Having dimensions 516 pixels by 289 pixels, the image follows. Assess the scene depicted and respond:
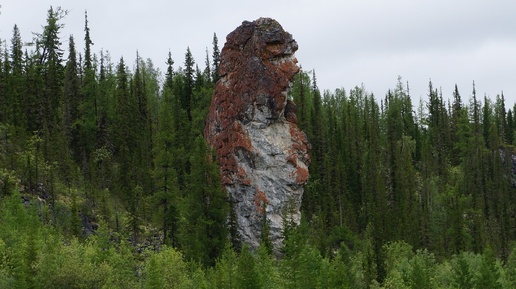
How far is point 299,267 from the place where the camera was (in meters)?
46.2

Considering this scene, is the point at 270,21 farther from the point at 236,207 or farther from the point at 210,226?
the point at 210,226

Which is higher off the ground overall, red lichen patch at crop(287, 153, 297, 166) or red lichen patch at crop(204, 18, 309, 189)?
red lichen patch at crop(204, 18, 309, 189)

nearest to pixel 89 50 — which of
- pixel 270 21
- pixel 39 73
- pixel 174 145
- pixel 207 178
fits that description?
pixel 39 73

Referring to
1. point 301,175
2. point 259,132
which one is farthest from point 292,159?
point 259,132

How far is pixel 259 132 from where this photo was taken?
7200 cm

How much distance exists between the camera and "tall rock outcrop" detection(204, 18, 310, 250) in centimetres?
7038

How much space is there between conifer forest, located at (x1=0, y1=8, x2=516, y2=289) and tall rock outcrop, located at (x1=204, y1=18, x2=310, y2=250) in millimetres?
3047

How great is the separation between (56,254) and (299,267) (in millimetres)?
15368

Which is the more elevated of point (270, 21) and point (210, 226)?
point (270, 21)

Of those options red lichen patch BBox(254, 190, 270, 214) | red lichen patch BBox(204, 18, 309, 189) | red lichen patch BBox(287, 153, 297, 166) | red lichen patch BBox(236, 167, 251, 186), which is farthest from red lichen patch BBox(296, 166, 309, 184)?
red lichen patch BBox(236, 167, 251, 186)

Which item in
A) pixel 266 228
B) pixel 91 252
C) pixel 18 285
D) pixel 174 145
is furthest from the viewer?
pixel 174 145

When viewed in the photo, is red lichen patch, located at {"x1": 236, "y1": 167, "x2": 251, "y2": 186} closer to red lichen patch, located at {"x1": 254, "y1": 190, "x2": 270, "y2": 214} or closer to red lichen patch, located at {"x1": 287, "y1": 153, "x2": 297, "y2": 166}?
red lichen patch, located at {"x1": 254, "y1": 190, "x2": 270, "y2": 214}

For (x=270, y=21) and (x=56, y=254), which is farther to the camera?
(x=270, y=21)

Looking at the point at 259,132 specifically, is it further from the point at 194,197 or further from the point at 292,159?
the point at 194,197
